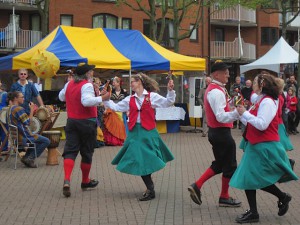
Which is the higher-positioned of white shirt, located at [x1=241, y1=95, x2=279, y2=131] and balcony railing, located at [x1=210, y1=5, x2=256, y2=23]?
balcony railing, located at [x1=210, y1=5, x2=256, y2=23]

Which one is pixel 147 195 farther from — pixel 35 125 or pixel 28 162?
pixel 35 125

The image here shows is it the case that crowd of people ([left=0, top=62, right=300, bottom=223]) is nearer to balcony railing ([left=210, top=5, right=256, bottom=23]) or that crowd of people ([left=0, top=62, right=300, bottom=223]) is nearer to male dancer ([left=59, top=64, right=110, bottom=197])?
male dancer ([left=59, top=64, right=110, bottom=197])

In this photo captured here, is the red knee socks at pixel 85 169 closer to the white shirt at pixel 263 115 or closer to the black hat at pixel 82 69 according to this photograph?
the black hat at pixel 82 69

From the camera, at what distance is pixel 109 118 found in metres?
15.7

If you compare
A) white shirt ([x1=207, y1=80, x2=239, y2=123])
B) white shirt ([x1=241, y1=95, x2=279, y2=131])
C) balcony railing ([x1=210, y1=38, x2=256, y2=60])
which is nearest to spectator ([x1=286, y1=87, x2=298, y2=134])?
white shirt ([x1=207, y1=80, x2=239, y2=123])

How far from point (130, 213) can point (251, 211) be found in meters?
1.50

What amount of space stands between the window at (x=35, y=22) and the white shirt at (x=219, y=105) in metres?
30.4

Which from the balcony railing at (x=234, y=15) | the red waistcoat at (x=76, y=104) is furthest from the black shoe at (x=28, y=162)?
the balcony railing at (x=234, y=15)

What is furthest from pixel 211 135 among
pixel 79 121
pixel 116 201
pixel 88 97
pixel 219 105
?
pixel 79 121

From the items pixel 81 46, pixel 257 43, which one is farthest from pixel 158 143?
pixel 257 43

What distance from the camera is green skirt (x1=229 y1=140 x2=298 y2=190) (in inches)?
256

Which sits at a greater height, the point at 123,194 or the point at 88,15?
the point at 88,15

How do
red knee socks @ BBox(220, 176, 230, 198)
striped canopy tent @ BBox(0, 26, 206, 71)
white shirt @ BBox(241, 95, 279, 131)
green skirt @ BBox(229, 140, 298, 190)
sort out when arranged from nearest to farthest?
white shirt @ BBox(241, 95, 279, 131)
green skirt @ BBox(229, 140, 298, 190)
red knee socks @ BBox(220, 176, 230, 198)
striped canopy tent @ BBox(0, 26, 206, 71)

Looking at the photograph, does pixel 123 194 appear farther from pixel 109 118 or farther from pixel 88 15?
pixel 88 15
